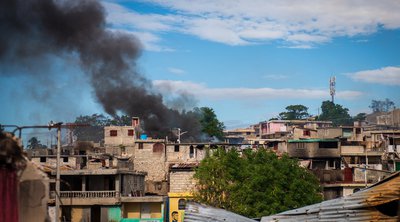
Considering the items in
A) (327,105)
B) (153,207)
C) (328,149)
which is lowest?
(153,207)

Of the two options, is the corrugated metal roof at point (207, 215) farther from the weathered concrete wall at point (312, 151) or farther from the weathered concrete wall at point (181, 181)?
the weathered concrete wall at point (312, 151)

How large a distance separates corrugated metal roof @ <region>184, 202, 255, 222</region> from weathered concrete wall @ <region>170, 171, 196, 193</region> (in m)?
25.4

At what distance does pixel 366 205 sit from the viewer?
579 inches

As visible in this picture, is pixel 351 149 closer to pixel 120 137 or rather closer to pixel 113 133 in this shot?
pixel 120 137

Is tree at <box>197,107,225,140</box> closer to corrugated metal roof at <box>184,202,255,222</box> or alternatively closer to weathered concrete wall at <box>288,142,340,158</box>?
weathered concrete wall at <box>288,142,340,158</box>

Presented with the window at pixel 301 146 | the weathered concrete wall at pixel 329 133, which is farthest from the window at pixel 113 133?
the window at pixel 301 146

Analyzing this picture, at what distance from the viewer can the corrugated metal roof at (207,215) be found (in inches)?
659

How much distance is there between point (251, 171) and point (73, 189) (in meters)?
10.5

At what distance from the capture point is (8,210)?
10.4 meters

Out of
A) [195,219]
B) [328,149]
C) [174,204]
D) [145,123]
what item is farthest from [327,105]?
[195,219]

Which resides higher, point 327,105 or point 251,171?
point 327,105

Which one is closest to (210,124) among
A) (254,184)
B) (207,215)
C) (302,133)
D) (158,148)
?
(302,133)

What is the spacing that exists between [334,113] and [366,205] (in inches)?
5291

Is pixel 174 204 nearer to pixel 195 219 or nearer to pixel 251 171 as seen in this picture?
pixel 251 171
